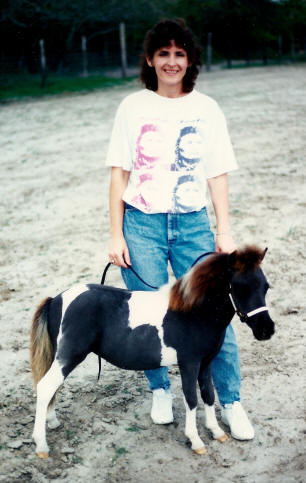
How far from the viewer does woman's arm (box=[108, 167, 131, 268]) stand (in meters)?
2.72

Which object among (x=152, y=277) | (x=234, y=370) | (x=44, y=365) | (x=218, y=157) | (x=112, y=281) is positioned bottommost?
(x=112, y=281)

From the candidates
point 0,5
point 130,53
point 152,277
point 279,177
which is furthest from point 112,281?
point 130,53

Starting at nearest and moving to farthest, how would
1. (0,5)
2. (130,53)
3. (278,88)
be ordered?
1. (278,88)
2. (0,5)
3. (130,53)

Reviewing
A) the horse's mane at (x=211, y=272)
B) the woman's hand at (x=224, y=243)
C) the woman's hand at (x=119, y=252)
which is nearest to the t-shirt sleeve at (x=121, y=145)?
the woman's hand at (x=119, y=252)

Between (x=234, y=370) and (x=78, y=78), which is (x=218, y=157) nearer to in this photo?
(x=234, y=370)

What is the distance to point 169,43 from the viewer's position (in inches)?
102

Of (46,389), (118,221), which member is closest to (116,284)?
(118,221)

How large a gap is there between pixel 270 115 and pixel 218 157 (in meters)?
8.61

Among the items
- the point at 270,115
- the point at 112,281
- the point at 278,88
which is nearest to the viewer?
the point at 112,281

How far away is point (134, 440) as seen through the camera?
278 centimetres

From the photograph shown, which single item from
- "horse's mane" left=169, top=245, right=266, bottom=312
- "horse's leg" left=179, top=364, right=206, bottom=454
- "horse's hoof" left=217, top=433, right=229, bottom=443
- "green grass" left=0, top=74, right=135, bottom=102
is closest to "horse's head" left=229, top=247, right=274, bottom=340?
"horse's mane" left=169, top=245, right=266, bottom=312

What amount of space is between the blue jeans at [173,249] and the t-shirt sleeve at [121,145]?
0.22 meters

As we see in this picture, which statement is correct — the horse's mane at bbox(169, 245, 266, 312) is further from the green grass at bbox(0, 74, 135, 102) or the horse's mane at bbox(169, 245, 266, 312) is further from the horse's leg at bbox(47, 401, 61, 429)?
the green grass at bbox(0, 74, 135, 102)

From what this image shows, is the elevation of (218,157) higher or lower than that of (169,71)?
lower
